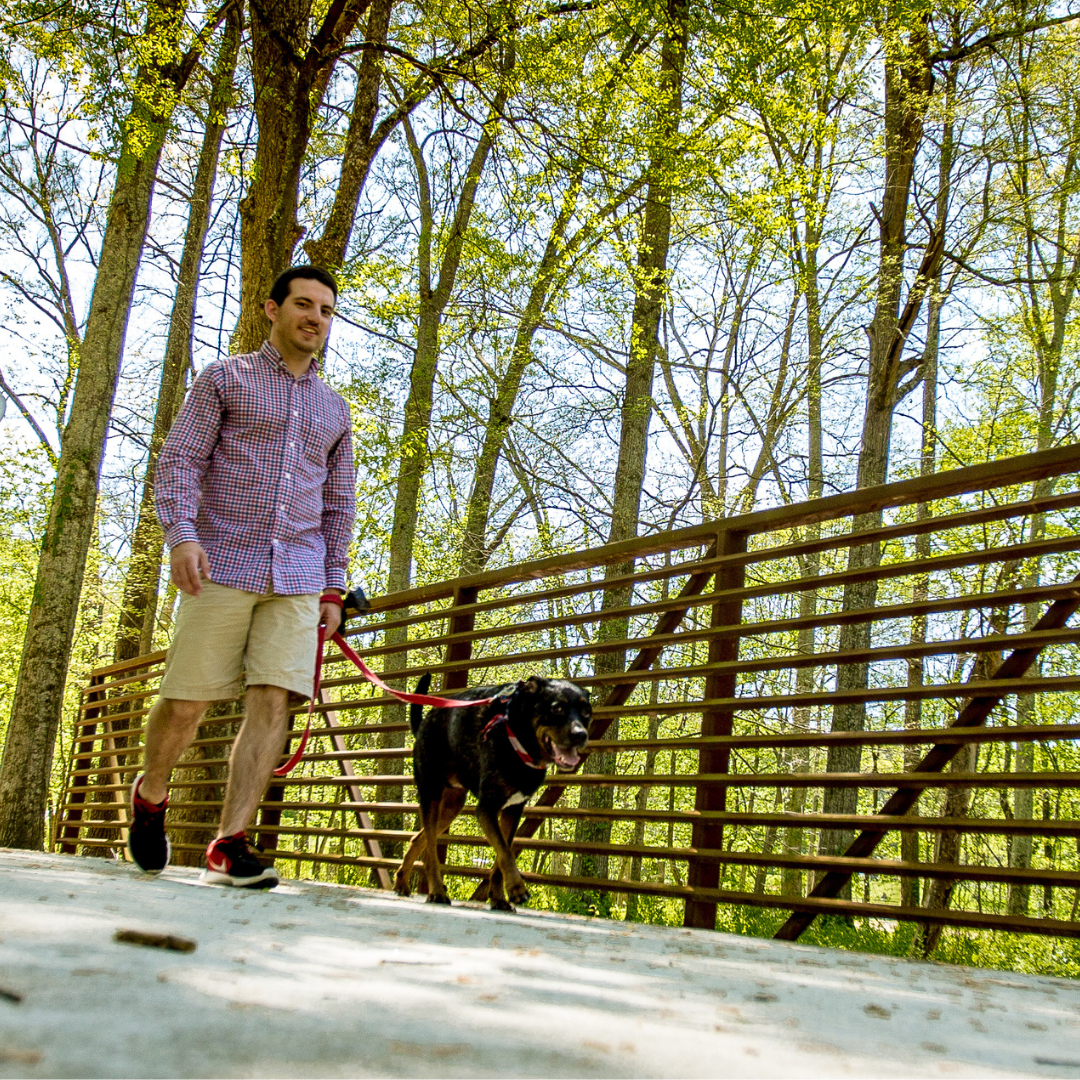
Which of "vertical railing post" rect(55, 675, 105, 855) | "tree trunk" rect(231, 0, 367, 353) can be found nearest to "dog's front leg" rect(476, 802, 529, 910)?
"tree trunk" rect(231, 0, 367, 353)

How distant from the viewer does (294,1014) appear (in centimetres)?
142

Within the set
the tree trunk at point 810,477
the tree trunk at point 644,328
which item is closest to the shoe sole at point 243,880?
the tree trunk at point 644,328

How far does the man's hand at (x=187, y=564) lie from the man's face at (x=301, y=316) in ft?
3.26

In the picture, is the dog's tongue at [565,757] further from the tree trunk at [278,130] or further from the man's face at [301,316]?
the tree trunk at [278,130]

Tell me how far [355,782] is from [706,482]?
1244 centimetres

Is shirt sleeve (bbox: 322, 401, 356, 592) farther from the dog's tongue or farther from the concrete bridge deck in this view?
the concrete bridge deck

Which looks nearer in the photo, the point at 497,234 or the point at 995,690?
the point at 995,690

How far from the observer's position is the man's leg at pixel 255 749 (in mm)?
3912

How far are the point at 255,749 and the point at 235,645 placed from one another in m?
0.43

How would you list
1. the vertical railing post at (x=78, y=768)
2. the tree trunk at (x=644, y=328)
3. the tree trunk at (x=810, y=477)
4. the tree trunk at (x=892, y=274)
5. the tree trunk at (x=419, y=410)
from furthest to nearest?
the tree trunk at (x=810, y=477)
the tree trunk at (x=419, y=410)
the tree trunk at (x=892, y=274)
the vertical railing post at (x=78, y=768)
the tree trunk at (x=644, y=328)

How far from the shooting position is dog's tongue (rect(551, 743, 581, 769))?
169 inches

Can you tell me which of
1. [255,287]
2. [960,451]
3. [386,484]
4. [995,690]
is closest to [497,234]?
[386,484]

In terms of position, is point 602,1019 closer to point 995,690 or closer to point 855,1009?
point 855,1009

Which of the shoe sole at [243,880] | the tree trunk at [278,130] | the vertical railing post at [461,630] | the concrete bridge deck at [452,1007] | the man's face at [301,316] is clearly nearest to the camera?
the concrete bridge deck at [452,1007]
